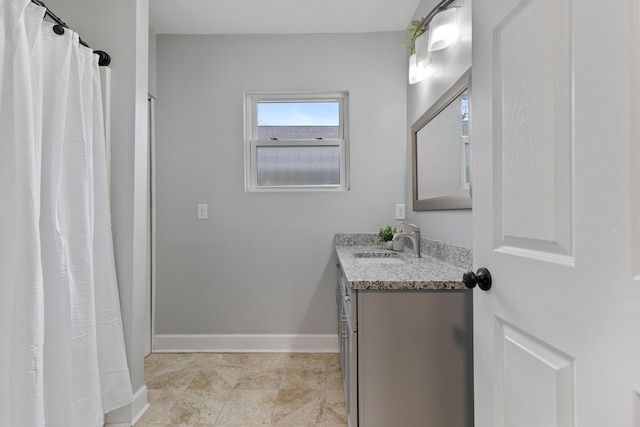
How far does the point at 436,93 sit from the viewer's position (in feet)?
6.23

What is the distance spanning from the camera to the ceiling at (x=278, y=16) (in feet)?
7.29

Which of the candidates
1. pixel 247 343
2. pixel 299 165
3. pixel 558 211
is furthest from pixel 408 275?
pixel 247 343

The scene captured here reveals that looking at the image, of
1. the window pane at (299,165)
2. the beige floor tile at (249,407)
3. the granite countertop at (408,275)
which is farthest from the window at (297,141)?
the beige floor tile at (249,407)

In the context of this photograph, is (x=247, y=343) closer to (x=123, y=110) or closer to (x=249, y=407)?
(x=249, y=407)

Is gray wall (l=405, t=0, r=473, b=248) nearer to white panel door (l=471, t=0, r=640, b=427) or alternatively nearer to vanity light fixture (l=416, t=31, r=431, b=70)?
vanity light fixture (l=416, t=31, r=431, b=70)

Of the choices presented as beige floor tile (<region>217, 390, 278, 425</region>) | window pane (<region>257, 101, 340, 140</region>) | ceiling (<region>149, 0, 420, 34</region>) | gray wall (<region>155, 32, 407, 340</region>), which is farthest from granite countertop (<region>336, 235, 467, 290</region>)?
ceiling (<region>149, 0, 420, 34</region>)

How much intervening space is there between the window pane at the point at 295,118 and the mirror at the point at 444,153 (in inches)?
28.1

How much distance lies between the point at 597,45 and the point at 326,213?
210 centimetres

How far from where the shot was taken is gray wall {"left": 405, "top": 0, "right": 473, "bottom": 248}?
1.53 metres

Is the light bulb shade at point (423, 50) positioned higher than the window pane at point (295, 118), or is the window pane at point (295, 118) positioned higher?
the light bulb shade at point (423, 50)

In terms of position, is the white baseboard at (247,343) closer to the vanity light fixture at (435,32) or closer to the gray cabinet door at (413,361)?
the gray cabinet door at (413,361)

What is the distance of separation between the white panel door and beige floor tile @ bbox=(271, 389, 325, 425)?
106cm

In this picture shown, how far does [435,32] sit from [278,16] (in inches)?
48.4

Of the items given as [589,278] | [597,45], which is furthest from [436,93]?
[589,278]
